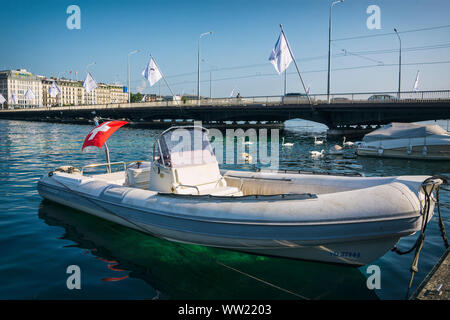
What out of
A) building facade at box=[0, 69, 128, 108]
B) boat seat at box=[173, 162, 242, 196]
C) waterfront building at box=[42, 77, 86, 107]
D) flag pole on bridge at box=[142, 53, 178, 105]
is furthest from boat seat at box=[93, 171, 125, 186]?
waterfront building at box=[42, 77, 86, 107]

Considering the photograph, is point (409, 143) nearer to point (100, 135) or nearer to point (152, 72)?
point (100, 135)

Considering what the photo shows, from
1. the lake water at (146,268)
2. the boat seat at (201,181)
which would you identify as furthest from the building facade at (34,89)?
the boat seat at (201,181)

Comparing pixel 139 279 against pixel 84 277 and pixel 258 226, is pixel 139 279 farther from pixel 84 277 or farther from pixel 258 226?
pixel 258 226

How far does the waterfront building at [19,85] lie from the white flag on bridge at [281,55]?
159679mm

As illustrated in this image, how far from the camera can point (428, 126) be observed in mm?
23797

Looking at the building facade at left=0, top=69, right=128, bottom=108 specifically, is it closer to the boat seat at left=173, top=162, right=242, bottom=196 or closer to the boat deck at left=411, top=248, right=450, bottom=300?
the boat seat at left=173, top=162, right=242, bottom=196

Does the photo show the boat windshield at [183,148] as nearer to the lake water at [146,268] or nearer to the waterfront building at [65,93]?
the lake water at [146,268]

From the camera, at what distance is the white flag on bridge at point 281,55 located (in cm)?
3003

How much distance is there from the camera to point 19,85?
170 meters

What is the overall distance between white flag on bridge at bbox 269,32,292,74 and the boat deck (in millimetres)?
26396

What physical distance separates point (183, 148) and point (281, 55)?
24.0 m

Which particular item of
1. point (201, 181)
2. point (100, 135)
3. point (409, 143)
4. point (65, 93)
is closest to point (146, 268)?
point (201, 181)
